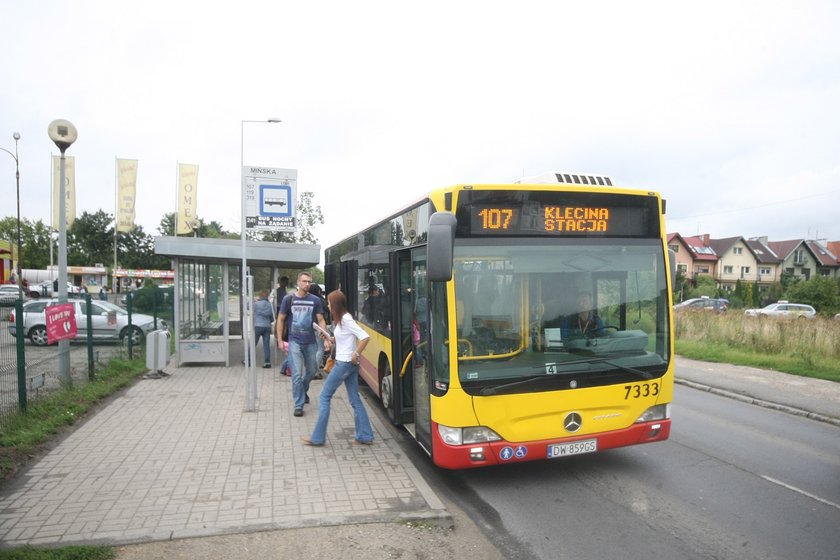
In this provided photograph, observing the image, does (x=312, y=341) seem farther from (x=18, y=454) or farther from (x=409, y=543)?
(x=409, y=543)

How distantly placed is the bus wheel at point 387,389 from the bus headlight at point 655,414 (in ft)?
10.0

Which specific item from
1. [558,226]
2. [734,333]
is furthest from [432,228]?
[734,333]

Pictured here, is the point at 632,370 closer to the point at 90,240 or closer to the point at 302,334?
the point at 302,334

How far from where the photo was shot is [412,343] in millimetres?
6055

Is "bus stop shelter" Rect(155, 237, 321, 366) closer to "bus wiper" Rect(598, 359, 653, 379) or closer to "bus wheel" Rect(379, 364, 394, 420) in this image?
"bus wheel" Rect(379, 364, 394, 420)

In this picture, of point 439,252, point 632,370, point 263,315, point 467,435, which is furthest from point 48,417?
point 632,370

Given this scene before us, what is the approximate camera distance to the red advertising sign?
809 centimetres

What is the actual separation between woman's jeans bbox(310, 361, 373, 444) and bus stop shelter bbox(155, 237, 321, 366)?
18.4 ft

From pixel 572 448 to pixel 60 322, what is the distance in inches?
306

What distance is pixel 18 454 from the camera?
578cm

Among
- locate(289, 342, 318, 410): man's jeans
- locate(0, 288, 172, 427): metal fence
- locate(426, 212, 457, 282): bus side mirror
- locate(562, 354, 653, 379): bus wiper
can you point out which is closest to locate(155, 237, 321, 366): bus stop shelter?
locate(0, 288, 172, 427): metal fence

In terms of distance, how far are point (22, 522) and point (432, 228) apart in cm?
399

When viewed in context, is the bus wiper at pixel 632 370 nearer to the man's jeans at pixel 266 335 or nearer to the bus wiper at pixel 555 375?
the bus wiper at pixel 555 375

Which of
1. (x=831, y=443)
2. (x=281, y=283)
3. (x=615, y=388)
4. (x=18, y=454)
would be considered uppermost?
(x=281, y=283)
